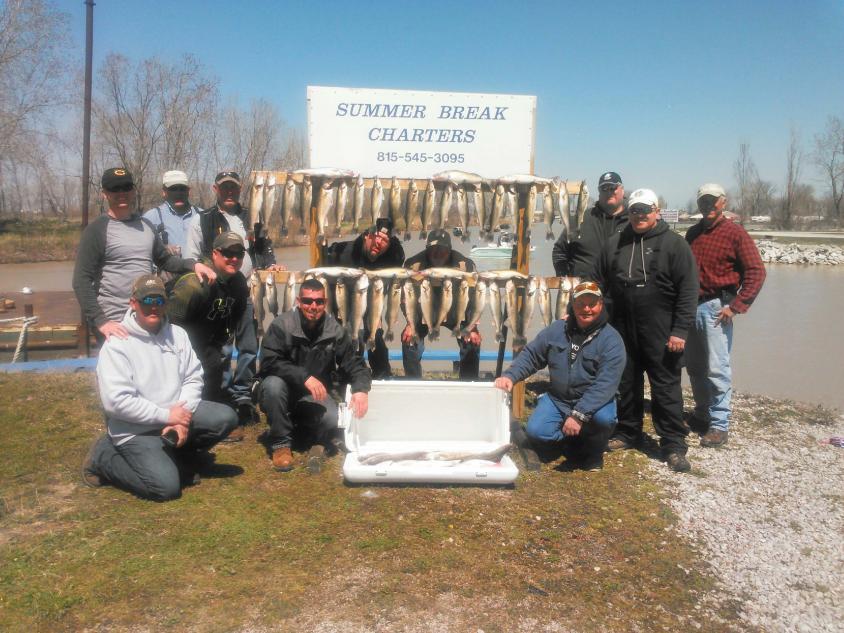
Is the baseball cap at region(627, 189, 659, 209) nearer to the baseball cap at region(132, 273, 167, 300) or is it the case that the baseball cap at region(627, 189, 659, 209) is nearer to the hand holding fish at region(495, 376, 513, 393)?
the hand holding fish at region(495, 376, 513, 393)

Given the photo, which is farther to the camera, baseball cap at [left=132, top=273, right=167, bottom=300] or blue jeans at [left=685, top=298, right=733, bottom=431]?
blue jeans at [left=685, top=298, right=733, bottom=431]

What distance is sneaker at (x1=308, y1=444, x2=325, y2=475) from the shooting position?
4555 mm

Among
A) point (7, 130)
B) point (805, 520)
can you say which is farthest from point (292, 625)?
point (7, 130)

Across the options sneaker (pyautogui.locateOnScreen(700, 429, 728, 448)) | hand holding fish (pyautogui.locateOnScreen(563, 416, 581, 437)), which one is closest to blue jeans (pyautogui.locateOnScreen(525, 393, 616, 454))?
hand holding fish (pyautogui.locateOnScreen(563, 416, 581, 437))

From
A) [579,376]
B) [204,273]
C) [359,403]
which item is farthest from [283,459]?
[579,376]

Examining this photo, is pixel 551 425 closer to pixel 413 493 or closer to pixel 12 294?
pixel 413 493

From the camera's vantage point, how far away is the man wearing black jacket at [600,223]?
17.8 ft

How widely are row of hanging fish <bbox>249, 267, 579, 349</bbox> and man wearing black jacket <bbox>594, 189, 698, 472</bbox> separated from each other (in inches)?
20.6

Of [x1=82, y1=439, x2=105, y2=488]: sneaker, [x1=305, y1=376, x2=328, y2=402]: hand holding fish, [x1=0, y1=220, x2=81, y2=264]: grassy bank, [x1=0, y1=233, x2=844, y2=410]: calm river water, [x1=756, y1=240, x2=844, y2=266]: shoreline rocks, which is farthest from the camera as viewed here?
[x1=756, y1=240, x2=844, y2=266]: shoreline rocks

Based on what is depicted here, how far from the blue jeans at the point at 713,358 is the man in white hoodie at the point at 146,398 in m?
3.91

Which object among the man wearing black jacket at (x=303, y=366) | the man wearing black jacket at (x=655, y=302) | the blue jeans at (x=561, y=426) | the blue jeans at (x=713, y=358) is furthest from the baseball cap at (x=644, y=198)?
the man wearing black jacket at (x=303, y=366)

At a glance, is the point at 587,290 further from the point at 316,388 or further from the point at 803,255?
the point at 803,255

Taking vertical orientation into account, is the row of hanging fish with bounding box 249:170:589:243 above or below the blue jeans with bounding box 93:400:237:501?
above

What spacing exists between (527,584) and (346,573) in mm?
893
